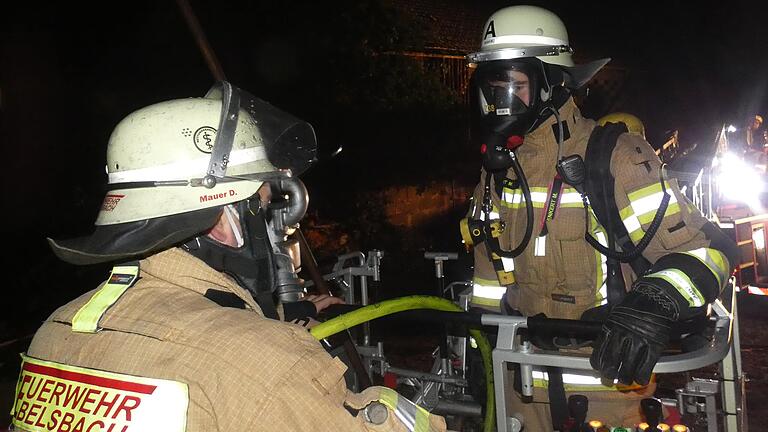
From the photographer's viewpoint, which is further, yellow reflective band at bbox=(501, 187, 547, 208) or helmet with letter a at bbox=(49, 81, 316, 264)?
yellow reflective band at bbox=(501, 187, 547, 208)

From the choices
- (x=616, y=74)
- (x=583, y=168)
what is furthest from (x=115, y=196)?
(x=616, y=74)

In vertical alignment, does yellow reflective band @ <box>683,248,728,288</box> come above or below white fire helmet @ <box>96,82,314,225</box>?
below

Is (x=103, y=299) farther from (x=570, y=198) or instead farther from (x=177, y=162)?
(x=570, y=198)

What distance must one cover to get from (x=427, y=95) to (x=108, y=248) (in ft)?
32.3

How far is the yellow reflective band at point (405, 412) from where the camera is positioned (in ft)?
5.18

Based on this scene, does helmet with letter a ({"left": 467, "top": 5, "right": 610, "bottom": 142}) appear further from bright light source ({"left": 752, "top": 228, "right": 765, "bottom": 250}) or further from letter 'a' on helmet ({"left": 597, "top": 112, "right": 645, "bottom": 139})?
bright light source ({"left": 752, "top": 228, "right": 765, "bottom": 250})

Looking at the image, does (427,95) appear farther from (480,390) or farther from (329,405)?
(329,405)

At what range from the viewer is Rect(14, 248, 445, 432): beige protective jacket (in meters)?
1.41

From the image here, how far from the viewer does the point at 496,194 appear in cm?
333

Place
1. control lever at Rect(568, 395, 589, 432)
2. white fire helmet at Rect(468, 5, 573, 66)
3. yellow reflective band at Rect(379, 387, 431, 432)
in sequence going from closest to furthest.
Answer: yellow reflective band at Rect(379, 387, 431, 432) → control lever at Rect(568, 395, 589, 432) → white fire helmet at Rect(468, 5, 573, 66)

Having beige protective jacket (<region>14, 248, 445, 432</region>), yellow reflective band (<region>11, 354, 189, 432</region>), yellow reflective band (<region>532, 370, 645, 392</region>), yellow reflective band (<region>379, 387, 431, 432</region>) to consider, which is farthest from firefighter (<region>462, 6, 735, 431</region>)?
yellow reflective band (<region>11, 354, 189, 432</region>)

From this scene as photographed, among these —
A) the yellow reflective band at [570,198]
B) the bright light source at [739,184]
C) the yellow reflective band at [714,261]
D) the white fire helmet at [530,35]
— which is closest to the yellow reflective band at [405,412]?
the yellow reflective band at [714,261]

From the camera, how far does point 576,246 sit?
292cm

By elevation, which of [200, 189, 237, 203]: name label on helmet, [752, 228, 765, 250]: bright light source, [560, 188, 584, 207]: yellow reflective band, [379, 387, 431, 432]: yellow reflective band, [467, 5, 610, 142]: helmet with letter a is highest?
[467, 5, 610, 142]: helmet with letter a
